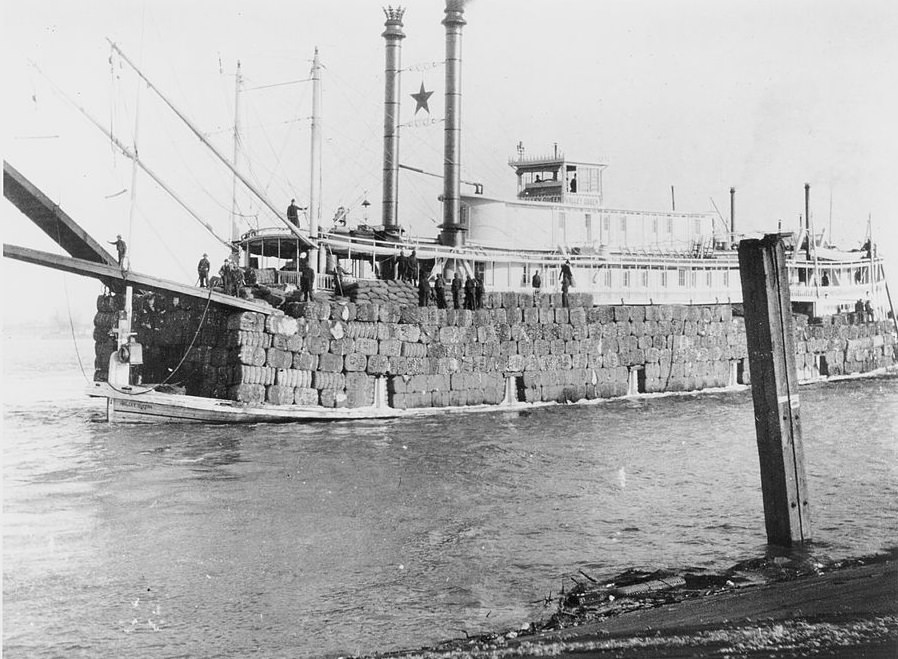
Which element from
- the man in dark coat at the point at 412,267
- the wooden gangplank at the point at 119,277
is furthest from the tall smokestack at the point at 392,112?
the wooden gangplank at the point at 119,277

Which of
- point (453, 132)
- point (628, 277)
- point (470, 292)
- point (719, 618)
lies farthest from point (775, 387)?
point (453, 132)

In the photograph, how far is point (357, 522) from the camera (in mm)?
12258

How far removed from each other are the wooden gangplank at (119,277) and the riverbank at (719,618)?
48.5 ft

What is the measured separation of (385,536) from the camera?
11461 mm

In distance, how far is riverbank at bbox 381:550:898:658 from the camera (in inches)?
262

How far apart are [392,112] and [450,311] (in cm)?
1813

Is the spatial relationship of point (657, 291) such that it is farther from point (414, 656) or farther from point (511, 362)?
point (414, 656)

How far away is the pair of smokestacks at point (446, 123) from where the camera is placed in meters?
36.9

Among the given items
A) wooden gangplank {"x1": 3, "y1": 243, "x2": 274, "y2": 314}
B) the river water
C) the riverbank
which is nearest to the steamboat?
wooden gangplank {"x1": 3, "y1": 243, "x2": 274, "y2": 314}

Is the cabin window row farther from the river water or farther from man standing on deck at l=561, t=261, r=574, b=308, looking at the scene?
the river water

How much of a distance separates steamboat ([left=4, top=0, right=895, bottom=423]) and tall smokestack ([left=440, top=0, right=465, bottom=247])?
4.1 inches

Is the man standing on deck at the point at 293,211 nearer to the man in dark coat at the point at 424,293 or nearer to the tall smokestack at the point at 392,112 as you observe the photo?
the man in dark coat at the point at 424,293

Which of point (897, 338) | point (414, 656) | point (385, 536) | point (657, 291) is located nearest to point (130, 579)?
point (385, 536)

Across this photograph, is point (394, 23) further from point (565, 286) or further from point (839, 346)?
point (839, 346)
